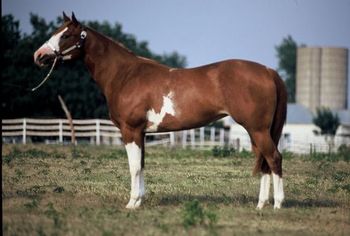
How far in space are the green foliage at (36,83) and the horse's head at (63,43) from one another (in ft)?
138

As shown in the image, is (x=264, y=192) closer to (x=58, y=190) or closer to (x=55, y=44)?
(x=58, y=190)

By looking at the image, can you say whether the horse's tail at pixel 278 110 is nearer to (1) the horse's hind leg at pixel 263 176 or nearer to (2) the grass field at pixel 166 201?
(1) the horse's hind leg at pixel 263 176

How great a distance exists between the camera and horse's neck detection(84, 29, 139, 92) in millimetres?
12438

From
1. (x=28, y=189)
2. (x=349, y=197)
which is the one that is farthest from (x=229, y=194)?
(x=28, y=189)

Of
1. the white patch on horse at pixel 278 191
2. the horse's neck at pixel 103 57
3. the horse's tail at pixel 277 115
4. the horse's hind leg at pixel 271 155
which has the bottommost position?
the white patch on horse at pixel 278 191

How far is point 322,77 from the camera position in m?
111

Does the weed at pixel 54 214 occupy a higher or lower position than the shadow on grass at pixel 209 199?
lower

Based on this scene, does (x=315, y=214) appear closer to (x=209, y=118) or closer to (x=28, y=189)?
(x=209, y=118)

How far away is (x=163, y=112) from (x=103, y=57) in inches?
64.6

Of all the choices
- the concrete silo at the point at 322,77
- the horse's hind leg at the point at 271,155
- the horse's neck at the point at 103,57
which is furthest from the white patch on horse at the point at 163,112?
the concrete silo at the point at 322,77

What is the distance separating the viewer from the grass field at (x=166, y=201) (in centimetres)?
964

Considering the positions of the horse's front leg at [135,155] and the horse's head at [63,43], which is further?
the horse's head at [63,43]

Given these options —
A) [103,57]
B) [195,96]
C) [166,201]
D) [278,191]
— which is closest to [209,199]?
[166,201]

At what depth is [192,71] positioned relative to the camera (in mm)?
11906
